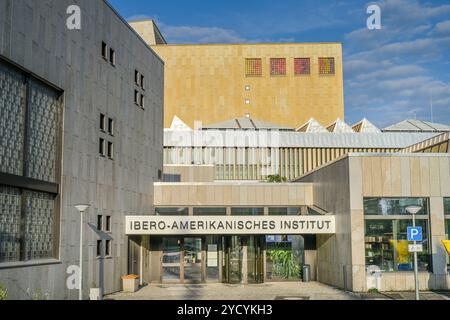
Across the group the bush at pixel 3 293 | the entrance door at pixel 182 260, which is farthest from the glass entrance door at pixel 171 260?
the bush at pixel 3 293

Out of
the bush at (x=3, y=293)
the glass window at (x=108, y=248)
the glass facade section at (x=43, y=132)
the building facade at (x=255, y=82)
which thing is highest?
the building facade at (x=255, y=82)

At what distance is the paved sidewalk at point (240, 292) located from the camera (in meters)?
23.9

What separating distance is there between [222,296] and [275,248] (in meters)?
8.36

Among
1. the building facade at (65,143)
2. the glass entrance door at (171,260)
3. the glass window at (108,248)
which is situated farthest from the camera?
the glass entrance door at (171,260)

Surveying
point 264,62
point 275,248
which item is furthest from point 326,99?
point 275,248

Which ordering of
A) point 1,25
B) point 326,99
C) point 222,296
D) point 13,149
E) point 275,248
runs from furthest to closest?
point 326,99, point 275,248, point 222,296, point 13,149, point 1,25

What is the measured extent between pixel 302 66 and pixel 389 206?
73219mm

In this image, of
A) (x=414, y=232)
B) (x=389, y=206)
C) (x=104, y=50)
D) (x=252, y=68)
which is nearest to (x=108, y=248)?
(x=104, y=50)

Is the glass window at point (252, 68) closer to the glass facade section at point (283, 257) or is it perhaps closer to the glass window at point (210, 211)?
the glass window at point (210, 211)

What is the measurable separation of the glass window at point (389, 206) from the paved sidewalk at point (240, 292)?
12.6ft

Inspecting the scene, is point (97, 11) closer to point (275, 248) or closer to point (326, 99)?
point (275, 248)

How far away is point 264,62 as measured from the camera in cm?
9712

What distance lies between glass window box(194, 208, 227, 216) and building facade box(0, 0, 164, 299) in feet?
10.7
